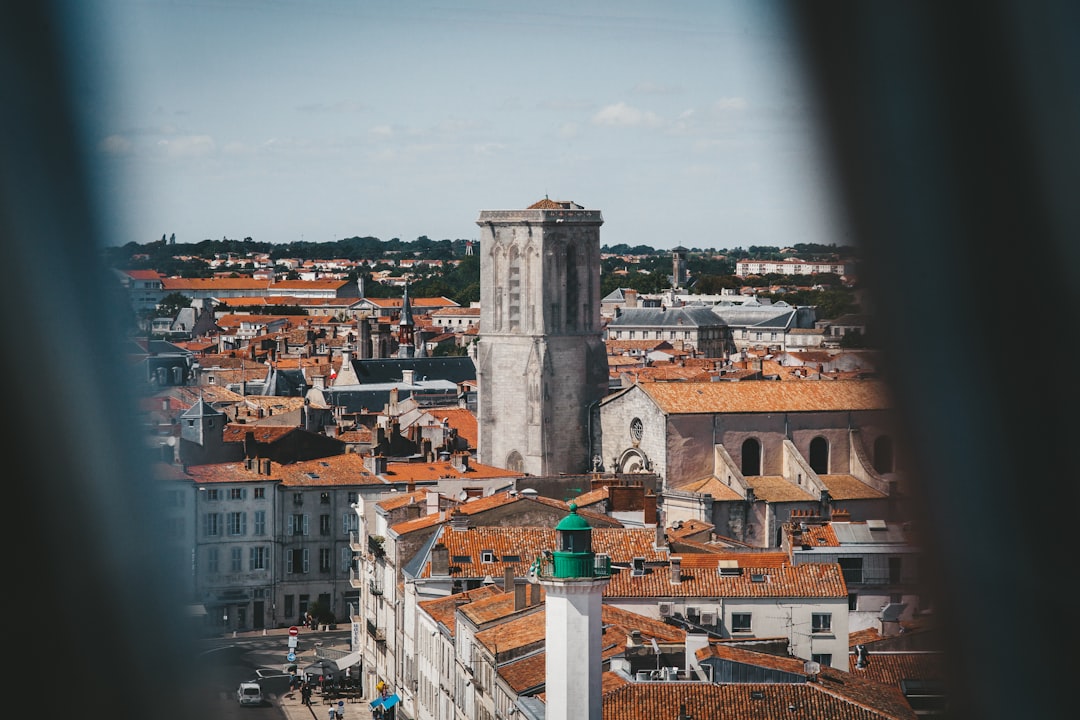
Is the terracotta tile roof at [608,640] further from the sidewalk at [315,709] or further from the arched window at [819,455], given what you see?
the arched window at [819,455]

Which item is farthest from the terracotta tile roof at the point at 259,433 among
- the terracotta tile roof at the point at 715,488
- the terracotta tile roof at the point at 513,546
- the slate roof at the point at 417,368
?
the slate roof at the point at 417,368

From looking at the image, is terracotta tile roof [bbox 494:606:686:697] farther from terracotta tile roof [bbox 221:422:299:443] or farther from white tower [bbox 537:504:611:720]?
terracotta tile roof [bbox 221:422:299:443]

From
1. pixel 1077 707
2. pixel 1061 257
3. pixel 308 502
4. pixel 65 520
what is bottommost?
pixel 308 502

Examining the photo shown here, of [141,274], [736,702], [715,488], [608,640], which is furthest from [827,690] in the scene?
[715,488]

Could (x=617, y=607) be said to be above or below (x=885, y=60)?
below

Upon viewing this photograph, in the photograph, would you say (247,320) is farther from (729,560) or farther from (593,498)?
(729,560)

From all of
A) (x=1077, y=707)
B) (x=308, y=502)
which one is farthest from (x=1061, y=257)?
(x=308, y=502)

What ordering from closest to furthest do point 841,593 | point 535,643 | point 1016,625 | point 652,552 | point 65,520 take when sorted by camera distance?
point 65,520 → point 1016,625 → point 535,643 → point 841,593 → point 652,552

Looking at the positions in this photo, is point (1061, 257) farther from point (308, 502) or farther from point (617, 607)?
point (308, 502)
